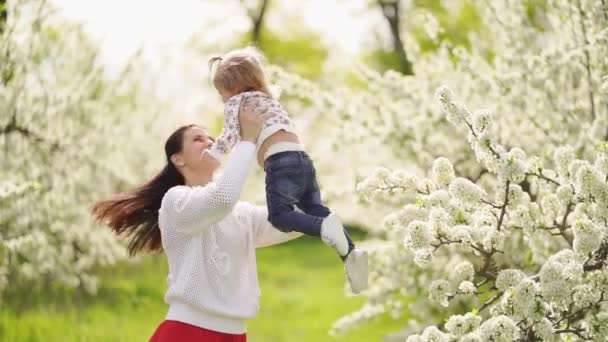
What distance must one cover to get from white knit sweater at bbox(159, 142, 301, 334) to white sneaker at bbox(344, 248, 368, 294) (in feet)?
1.60

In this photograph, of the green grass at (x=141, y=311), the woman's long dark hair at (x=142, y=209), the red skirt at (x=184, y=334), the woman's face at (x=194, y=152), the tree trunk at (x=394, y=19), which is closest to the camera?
the red skirt at (x=184, y=334)

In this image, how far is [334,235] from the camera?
3.36 m

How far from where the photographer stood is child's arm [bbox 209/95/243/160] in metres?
3.60

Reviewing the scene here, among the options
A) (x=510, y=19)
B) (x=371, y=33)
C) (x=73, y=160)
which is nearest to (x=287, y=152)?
(x=510, y=19)

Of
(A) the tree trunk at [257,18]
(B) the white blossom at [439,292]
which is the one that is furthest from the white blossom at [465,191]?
(A) the tree trunk at [257,18]

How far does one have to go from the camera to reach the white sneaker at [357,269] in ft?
11.0

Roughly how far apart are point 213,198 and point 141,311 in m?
6.38

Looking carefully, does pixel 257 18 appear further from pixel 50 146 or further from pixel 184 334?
pixel 184 334

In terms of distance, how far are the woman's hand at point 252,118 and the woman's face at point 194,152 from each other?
36cm

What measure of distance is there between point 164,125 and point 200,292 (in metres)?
14.6

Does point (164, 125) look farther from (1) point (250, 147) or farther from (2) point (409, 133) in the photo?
(1) point (250, 147)

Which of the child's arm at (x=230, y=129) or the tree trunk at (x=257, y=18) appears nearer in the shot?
the child's arm at (x=230, y=129)

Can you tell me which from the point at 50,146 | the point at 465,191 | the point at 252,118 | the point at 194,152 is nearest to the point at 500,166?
the point at 465,191

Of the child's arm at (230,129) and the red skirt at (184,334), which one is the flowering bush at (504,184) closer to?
the child's arm at (230,129)
